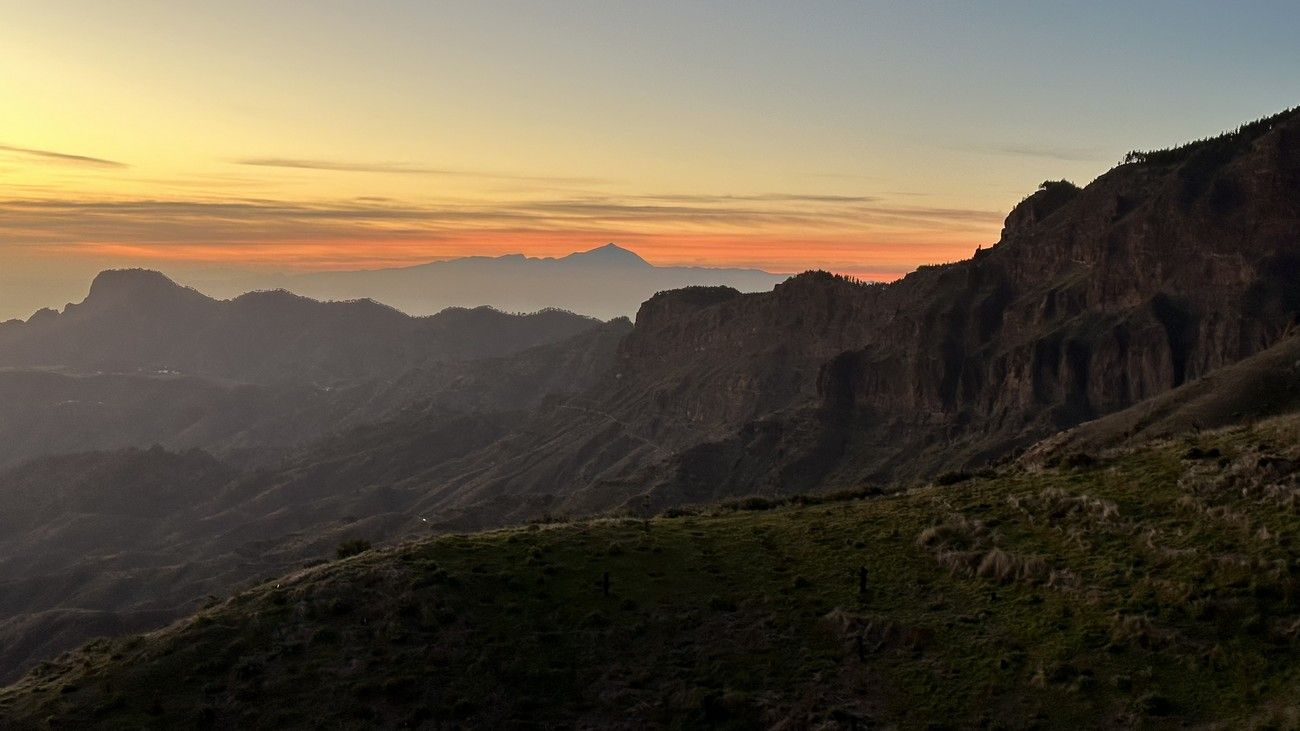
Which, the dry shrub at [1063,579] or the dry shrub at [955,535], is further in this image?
the dry shrub at [955,535]

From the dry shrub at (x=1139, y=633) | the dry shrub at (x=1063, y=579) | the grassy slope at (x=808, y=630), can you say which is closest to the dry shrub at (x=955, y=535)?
the grassy slope at (x=808, y=630)

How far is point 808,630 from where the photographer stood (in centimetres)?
3131

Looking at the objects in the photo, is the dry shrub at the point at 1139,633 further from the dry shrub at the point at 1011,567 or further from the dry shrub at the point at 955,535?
the dry shrub at the point at 955,535

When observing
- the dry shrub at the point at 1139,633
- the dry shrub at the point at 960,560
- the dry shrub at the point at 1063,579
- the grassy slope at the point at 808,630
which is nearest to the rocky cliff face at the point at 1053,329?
the grassy slope at the point at 808,630

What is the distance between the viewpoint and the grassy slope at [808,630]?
2556 cm

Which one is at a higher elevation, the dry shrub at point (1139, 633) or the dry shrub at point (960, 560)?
the dry shrub at point (1139, 633)

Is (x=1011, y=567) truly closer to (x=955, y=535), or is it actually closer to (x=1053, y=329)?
(x=955, y=535)

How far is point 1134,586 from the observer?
28.8 metres

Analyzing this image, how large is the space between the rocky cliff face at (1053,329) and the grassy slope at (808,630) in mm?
97281

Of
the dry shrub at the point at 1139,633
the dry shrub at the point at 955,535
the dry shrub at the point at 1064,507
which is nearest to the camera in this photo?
the dry shrub at the point at 1139,633

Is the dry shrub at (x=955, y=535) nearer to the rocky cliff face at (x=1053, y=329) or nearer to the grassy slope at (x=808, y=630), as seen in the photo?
the grassy slope at (x=808, y=630)

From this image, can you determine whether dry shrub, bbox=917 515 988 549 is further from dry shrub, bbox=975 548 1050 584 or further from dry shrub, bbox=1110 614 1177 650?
dry shrub, bbox=1110 614 1177 650

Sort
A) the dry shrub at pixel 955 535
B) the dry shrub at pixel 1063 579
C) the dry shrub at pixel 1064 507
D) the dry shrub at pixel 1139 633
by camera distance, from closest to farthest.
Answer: the dry shrub at pixel 1139 633, the dry shrub at pixel 1063 579, the dry shrub at pixel 1064 507, the dry shrub at pixel 955 535

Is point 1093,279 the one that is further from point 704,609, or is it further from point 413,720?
point 413,720
